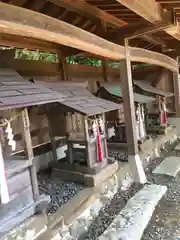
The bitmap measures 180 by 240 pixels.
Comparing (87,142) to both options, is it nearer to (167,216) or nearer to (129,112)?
(129,112)

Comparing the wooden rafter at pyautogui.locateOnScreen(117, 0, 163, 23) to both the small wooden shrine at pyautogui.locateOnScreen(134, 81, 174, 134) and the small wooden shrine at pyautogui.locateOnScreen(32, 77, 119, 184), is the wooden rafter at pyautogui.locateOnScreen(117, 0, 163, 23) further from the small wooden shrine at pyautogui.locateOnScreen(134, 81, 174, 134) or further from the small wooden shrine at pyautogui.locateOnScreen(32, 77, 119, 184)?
the small wooden shrine at pyautogui.locateOnScreen(134, 81, 174, 134)

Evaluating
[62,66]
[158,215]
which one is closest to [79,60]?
[62,66]

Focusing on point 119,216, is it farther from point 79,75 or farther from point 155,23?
point 79,75

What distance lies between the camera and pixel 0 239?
9.11ft

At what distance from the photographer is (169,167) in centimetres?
624

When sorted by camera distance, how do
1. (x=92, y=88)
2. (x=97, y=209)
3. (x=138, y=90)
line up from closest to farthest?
(x=97, y=209), (x=92, y=88), (x=138, y=90)

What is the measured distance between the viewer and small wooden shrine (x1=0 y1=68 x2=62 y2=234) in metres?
2.93

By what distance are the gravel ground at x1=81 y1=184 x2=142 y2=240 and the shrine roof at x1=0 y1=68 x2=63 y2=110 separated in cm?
189

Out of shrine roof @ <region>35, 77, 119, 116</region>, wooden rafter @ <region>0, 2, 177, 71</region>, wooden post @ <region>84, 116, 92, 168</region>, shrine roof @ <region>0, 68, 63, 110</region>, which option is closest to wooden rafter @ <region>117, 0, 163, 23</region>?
wooden rafter @ <region>0, 2, 177, 71</region>

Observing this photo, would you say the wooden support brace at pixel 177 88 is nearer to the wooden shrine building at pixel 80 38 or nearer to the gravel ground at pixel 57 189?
the wooden shrine building at pixel 80 38

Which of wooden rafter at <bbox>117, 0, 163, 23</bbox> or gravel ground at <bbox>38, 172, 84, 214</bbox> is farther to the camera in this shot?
gravel ground at <bbox>38, 172, 84, 214</bbox>

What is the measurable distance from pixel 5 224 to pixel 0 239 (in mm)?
198

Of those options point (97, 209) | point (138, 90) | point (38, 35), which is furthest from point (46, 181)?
point (138, 90)

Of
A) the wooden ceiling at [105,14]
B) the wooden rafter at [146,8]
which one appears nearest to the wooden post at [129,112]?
the wooden ceiling at [105,14]
